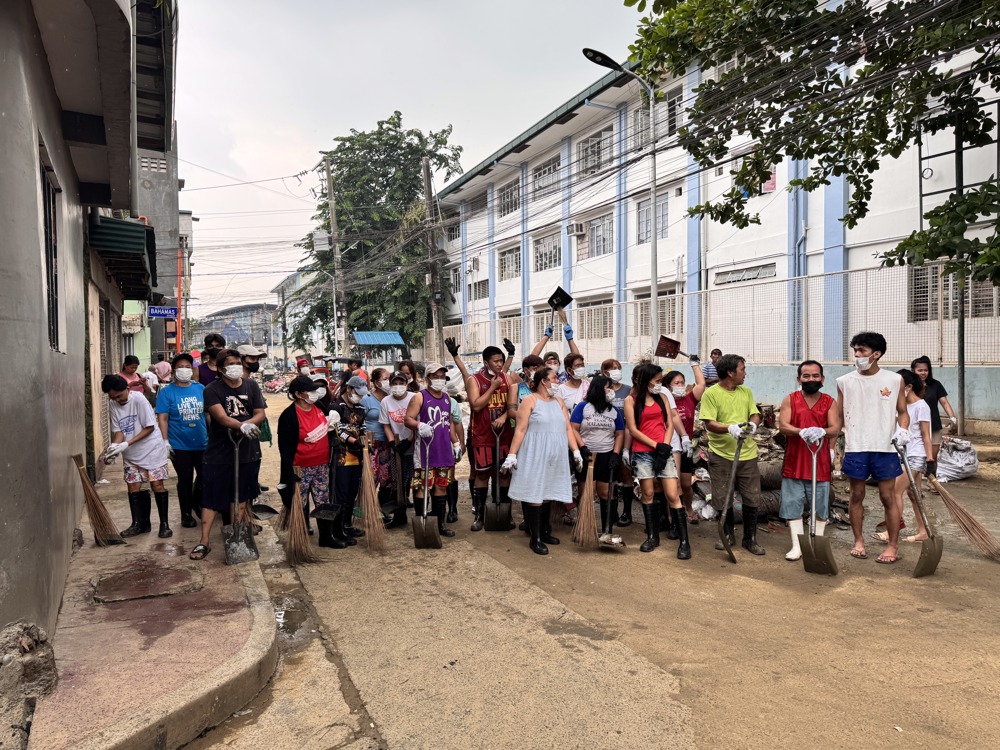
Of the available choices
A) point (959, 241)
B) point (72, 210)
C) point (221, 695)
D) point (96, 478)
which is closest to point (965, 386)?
point (959, 241)

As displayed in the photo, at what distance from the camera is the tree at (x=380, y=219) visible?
3003 cm

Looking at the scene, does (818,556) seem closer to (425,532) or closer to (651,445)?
(651,445)

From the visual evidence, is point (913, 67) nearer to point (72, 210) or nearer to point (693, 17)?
point (693, 17)

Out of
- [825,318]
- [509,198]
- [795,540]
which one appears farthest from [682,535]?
[509,198]

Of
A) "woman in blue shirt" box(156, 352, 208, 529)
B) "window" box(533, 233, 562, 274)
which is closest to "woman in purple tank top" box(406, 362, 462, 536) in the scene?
"woman in blue shirt" box(156, 352, 208, 529)

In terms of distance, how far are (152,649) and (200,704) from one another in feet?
2.44

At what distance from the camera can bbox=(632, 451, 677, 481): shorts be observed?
5867 millimetres

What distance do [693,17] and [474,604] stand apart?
23.3ft

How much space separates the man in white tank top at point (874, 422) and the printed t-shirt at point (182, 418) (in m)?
5.56

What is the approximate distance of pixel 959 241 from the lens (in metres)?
7.22

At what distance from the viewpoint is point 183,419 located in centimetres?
631

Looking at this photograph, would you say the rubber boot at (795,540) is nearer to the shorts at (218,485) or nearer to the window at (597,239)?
the shorts at (218,485)

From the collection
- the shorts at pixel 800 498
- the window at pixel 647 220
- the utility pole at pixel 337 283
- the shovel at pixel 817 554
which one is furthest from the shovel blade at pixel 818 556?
the utility pole at pixel 337 283

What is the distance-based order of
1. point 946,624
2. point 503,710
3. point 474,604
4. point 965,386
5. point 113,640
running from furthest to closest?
point 965,386
point 474,604
point 946,624
point 113,640
point 503,710
